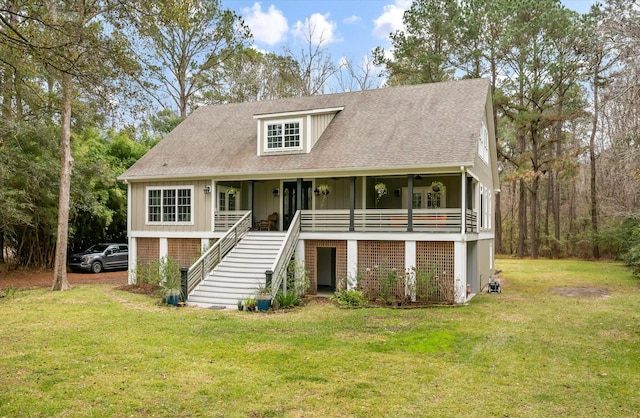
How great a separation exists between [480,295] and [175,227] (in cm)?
1088

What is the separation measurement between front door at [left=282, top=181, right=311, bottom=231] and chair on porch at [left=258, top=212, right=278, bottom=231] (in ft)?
1.09

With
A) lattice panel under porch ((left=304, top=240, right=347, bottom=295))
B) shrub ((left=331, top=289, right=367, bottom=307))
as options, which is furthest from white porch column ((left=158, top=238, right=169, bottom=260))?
shrub ((left=331, top=289, right=367, bottom=307))

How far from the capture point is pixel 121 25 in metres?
8.41

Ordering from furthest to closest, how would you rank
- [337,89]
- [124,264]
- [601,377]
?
[337,89] → [124,264] → [601,377]

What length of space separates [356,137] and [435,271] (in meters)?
5.45

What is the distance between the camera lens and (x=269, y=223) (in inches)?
698

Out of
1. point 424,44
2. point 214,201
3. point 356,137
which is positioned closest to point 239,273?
point 214,201

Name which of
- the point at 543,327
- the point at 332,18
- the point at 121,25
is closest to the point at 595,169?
the point at 332,18

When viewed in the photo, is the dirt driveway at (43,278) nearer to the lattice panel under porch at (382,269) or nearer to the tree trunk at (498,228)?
the lattice panel under porch at (382,269)

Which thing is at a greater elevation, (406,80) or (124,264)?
(406,80)

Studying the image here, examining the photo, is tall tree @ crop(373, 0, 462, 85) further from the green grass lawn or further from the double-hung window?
the green grass lawn

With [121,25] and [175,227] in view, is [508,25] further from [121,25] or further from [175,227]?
[121,25]

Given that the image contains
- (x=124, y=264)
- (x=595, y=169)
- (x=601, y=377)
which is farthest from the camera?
(x=595, y=169)

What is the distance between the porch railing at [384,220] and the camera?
14023 mm
